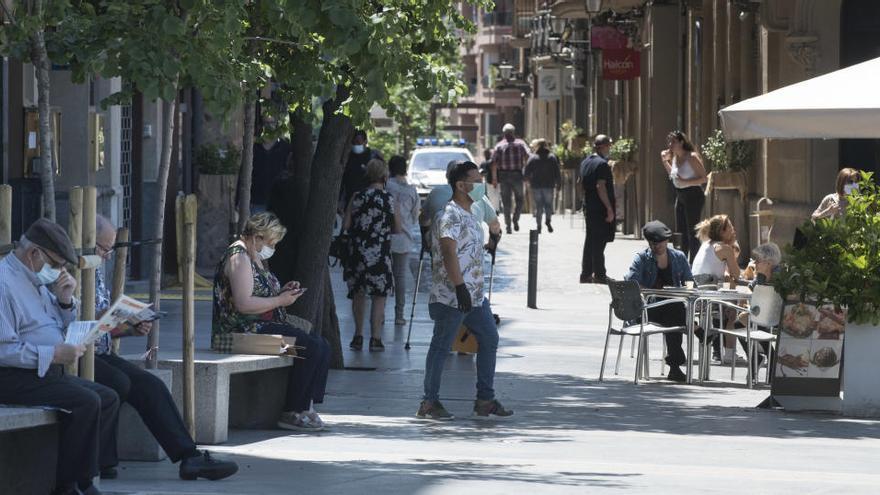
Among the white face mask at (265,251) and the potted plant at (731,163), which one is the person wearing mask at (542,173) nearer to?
the potted plant at (731,163)

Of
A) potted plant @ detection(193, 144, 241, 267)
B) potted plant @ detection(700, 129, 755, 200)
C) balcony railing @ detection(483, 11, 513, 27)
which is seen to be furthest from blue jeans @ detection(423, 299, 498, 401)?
balcony railing @ detection(483, 11, 513, 27)

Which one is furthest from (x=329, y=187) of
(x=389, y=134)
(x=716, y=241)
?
(x=389, y=134)

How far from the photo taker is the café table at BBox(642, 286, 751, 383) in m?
14.7

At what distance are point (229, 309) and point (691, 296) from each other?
4470 millimetres

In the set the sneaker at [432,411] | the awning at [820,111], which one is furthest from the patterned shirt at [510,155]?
the sneaker at [432,411]

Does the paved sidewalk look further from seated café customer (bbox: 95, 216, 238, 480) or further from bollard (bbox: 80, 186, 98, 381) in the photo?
bollard (bbox: 80, 186, 98, 381)

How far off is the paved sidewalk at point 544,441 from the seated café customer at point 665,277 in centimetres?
30

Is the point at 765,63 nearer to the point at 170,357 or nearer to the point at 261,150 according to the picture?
the point at 261,150

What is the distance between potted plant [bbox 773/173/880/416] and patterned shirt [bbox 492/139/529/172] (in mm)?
24395

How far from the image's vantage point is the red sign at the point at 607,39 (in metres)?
39.3

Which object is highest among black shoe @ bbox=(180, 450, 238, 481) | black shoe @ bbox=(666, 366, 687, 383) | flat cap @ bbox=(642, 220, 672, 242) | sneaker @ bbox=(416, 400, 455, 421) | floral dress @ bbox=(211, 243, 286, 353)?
flat cap @ bbox=(642, 220, 672, 242)

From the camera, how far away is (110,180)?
2088cm

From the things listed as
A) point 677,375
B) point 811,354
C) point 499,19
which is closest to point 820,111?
point 811,354

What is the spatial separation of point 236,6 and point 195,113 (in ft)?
53.5
